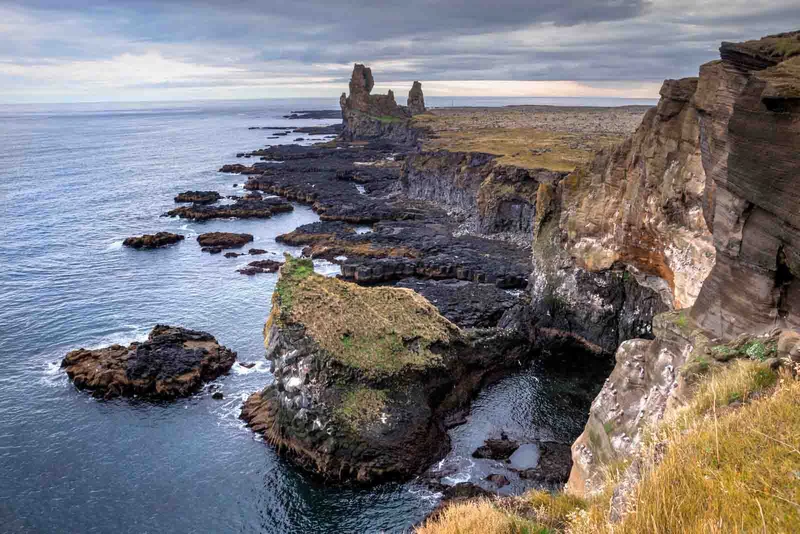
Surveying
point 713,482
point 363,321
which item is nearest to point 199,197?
point 363,321

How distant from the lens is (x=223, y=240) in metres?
82.4

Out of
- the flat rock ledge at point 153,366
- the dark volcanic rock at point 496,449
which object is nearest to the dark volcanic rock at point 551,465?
the dark volcanic rock at point 496,449

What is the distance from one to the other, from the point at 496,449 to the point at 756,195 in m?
20.5

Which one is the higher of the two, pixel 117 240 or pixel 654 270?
pixel 654 270

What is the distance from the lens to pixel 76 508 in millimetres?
29844

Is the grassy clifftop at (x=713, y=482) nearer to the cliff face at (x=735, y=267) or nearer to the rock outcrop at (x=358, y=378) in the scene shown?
the cliff face at (x=735, y=267)

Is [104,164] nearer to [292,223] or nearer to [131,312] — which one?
[292,223]

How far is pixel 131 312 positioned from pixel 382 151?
122 m

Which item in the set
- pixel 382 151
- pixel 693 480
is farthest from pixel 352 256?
pixel 382 151

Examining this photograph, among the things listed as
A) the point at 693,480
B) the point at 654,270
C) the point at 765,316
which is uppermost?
the point at 693,480

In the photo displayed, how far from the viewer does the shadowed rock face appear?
59.2 ft

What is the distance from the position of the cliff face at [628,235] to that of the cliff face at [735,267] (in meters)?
9.64

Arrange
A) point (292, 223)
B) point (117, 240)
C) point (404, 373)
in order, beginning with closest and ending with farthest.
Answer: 1. point (404, 373)
2. point (117, 240)
3. point (292, 223)

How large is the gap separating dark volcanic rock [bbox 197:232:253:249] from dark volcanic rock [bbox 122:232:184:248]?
3.96 m
